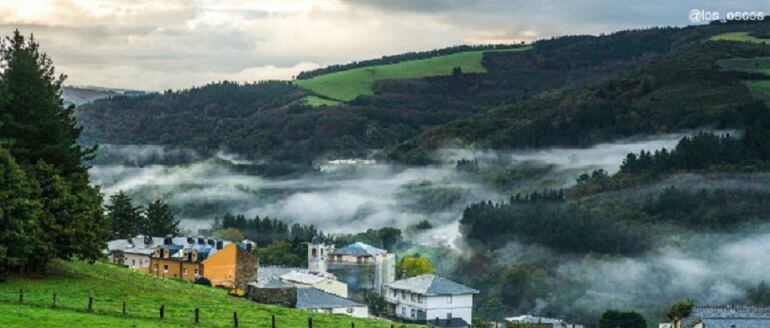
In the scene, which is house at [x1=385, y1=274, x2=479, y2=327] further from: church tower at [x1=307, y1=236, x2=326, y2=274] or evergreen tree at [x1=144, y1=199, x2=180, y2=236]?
evergreen tree at [x1=144, y1=199, x2=180, y2=236]

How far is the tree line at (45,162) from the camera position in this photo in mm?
64000

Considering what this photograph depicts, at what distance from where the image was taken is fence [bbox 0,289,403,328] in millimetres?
52406

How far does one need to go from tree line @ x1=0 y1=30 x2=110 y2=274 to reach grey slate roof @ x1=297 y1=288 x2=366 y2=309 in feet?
87.6

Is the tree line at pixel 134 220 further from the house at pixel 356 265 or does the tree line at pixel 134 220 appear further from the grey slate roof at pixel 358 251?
the grey slate roof at pixel 358 251

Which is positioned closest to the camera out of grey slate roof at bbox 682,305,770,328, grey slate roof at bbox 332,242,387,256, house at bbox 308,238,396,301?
grey slate roof at bbox 682,305,770,328

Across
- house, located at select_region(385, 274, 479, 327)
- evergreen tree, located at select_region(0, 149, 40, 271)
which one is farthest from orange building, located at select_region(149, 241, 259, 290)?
evergreen tree, located at select_region(0, 149, 40, 271)

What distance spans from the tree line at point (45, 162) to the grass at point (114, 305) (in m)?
1.95

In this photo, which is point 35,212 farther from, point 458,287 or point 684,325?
point 458,287

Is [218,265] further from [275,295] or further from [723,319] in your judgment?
[723,319]

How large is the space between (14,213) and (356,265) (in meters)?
108

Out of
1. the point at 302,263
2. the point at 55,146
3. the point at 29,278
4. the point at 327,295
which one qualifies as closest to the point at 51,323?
the point at 29,278

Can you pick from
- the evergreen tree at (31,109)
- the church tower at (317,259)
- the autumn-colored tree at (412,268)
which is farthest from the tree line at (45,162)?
the autumn-colored tree at (412,268)

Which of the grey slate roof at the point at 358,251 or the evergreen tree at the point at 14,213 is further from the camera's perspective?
the grey slate roof at the point at 358,251

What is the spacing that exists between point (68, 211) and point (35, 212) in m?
4.89
